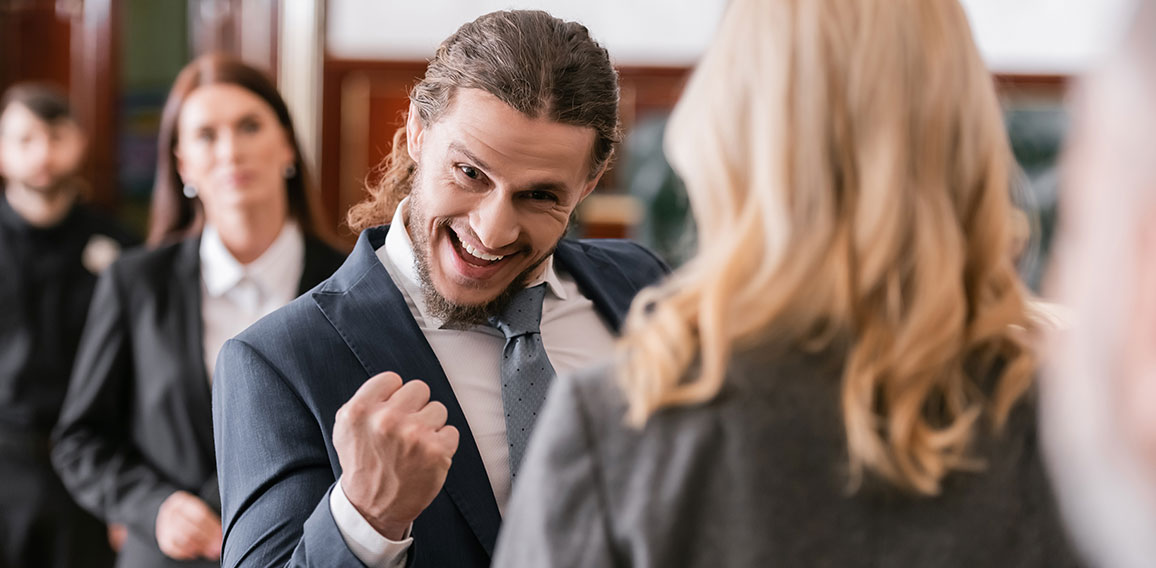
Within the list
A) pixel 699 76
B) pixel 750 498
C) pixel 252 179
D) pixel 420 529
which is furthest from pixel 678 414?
pixel 252 179

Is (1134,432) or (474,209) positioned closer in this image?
(1134,432)

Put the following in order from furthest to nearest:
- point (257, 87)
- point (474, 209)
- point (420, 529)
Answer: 1. point (257, 87)
2. point (474, 209)
3. point (420, 529)

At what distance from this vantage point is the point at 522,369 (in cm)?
170

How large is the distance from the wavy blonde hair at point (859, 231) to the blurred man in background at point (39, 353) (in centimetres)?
341

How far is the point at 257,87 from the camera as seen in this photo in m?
3.06

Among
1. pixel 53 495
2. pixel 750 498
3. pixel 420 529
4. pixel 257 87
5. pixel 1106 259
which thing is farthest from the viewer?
pixel 53 495

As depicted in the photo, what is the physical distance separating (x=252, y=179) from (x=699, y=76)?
2.10m

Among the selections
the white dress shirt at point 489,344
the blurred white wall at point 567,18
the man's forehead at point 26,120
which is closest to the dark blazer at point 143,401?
the white dress shirt at point 489,344

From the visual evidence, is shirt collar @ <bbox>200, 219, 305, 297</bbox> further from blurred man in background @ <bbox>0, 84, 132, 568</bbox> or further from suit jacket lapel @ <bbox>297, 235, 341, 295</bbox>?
blurred man in background @ <bbox>0, 84, 132, 568</bbox>

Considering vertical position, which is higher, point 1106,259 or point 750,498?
point 1106,259

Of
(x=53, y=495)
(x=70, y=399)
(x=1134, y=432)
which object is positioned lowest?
(x=53, y=495)

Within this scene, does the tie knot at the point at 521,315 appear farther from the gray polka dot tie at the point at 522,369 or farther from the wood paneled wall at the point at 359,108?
the wood paneled wall at the point at 359,108

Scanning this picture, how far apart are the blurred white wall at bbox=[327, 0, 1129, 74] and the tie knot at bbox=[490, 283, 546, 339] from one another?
9.24 feet

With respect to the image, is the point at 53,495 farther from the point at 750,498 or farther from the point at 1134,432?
the point at 1134,432
